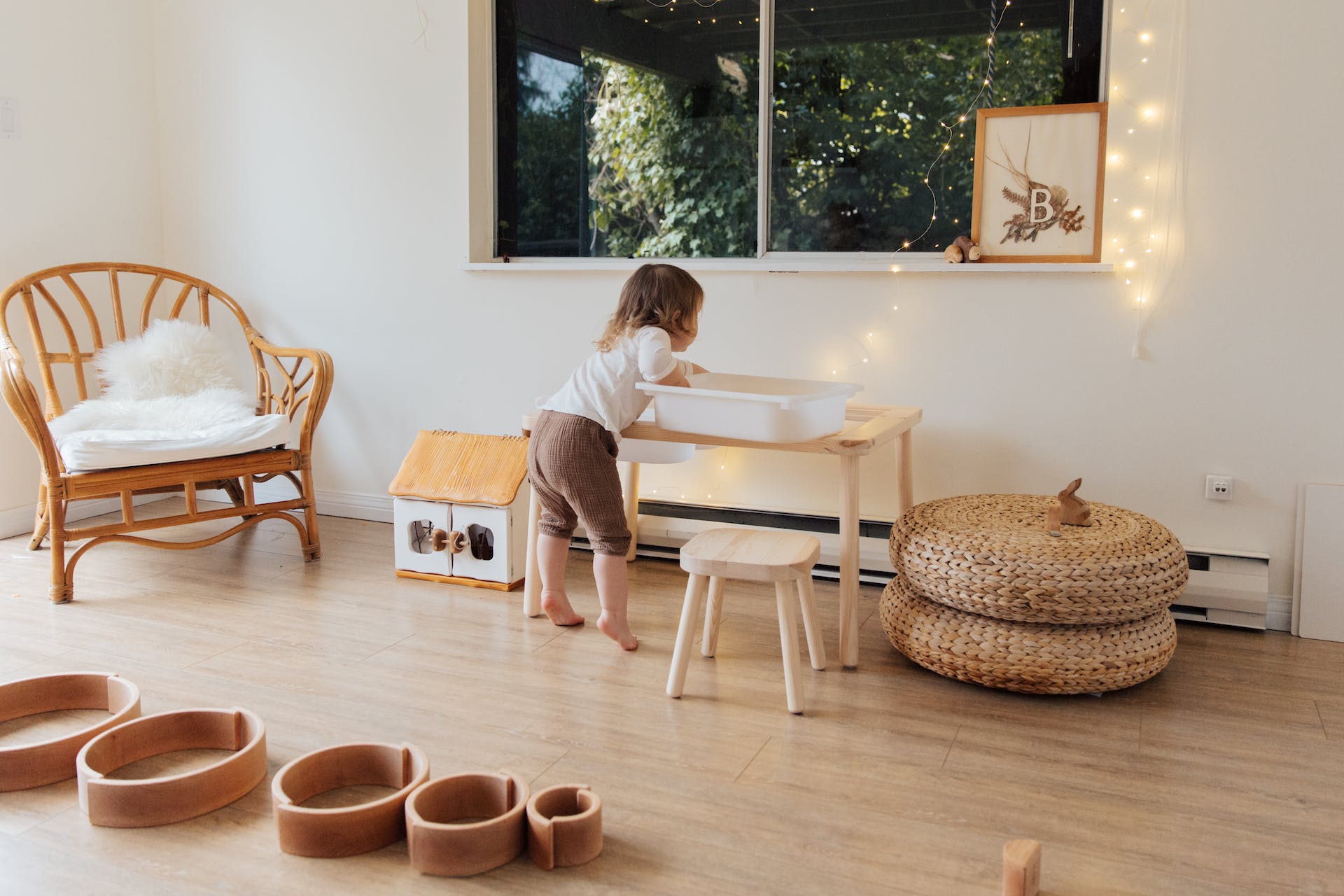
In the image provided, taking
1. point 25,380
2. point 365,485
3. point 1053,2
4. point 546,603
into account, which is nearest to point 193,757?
point 546,603

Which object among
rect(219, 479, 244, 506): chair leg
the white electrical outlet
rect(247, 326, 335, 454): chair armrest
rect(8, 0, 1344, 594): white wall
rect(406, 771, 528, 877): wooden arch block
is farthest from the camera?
rect(219, 479, 244, 506): chair leg

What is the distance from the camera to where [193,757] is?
6.28 feet

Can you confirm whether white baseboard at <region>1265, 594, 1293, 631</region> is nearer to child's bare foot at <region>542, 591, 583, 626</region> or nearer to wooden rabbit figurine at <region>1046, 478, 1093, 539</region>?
wooden rabbit figurine at <region>1046, 478, 1093, 539</region>

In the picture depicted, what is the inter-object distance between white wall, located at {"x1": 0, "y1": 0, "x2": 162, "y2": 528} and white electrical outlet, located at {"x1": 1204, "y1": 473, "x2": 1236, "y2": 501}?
354 cm

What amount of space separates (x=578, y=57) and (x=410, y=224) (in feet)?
2.51

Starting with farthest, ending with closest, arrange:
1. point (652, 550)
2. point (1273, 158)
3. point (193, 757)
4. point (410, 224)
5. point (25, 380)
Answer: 1. point (410, 224)
2. point (652, 550)
3. point (25, 380)
4. point (1273, 158)
5. point (193, 757)

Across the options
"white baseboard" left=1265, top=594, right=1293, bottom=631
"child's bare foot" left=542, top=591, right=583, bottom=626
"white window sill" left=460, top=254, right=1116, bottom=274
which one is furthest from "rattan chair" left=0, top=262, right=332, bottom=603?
"white baseboard" left=1265, top=594, right=1293, bottom=631

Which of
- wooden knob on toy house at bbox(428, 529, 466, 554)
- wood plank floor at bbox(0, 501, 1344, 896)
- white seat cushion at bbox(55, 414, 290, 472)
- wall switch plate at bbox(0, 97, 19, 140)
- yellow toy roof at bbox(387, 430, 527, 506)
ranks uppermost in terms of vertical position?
wall switch plate at bbox(0, 97, 19, 140)

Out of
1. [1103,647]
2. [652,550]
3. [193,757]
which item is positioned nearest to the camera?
[193,757]

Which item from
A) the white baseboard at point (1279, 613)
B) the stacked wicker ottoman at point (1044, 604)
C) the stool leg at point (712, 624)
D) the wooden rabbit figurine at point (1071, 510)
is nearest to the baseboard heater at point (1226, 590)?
the white baseboard at point (1279, 613)

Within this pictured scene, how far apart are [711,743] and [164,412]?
6.66ft

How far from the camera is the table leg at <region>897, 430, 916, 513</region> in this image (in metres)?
2.67

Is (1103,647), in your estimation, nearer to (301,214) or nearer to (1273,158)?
(1273,158)

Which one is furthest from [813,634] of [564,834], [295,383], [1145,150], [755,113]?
[295,383]
